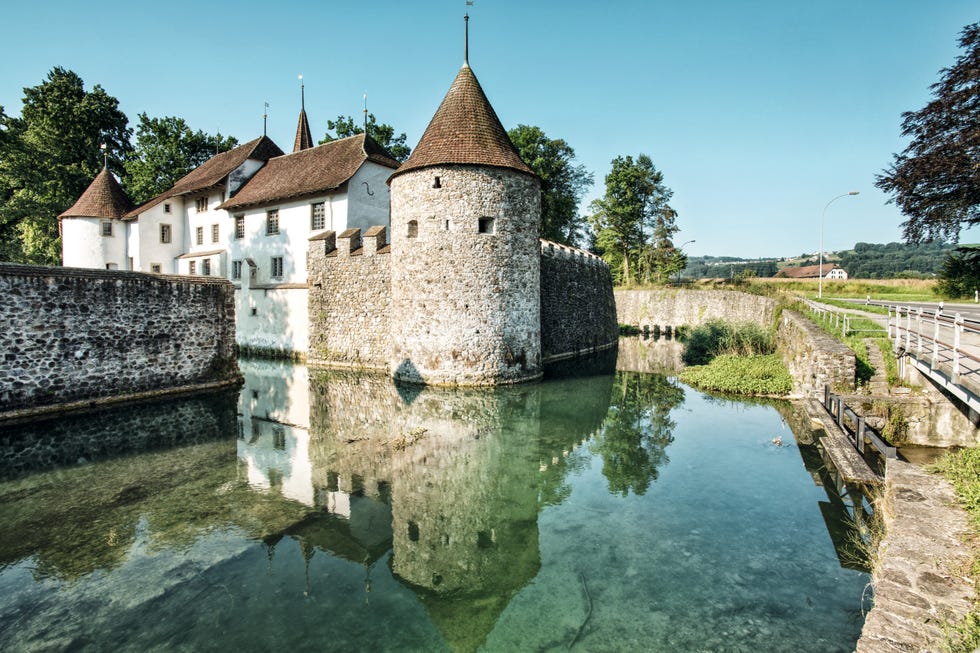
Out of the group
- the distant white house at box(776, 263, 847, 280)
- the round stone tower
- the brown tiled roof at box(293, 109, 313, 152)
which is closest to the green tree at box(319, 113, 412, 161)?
the brown tiled roof at box(293, 109, 313, 152)

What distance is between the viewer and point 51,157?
36.3m

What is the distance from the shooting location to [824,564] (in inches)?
233

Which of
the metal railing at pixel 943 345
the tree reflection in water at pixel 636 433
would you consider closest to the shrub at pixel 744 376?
the tree reflection in water at pixel 636 433

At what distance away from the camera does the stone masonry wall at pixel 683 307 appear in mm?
32656

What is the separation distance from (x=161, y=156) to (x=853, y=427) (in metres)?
44.6

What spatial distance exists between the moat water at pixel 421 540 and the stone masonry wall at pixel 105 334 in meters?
1.84

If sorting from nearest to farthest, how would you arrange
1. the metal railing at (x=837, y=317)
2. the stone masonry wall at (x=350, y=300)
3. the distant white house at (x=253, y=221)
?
the metal railing at (x=837, y=317) < the stone masonry wall at (x=350, y=300) < the distant white house at (x=253, y=221)

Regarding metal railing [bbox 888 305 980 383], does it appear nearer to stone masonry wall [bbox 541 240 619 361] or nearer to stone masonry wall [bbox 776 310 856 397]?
stone masonry wall [bbox 776 310 856 397]

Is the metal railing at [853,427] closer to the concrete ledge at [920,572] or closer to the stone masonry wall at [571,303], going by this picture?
the concrete ledge at [920,572]

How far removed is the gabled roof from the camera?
28484 millimetres

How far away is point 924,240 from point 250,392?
30.6 metres

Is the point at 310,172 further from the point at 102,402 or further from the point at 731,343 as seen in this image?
the point at 731,343

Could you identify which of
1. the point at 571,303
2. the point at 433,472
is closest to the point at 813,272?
the point at 571,303

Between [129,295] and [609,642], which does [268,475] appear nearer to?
[609,642]
